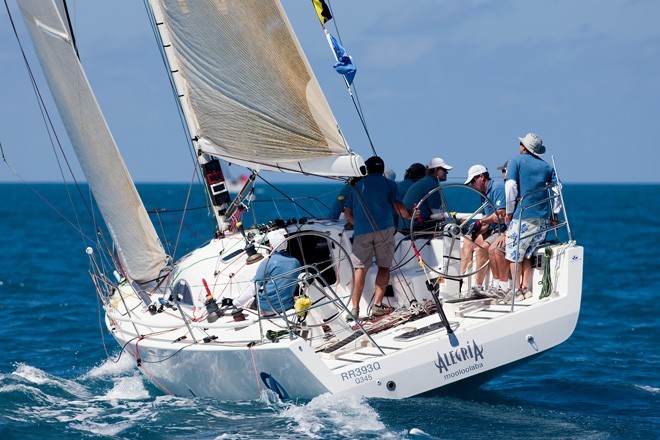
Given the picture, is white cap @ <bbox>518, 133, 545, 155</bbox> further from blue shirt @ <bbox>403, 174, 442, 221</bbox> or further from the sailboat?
blue shirt @ <bbox>403, 174, 442, 221</bbox>

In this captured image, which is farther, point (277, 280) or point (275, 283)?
point (277, 280)

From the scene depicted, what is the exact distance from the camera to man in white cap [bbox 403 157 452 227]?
448 inches

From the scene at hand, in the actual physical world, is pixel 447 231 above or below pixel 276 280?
above

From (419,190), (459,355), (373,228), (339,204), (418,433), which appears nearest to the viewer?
(418,433)

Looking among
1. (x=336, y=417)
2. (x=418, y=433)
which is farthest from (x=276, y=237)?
(x=418, y=433)

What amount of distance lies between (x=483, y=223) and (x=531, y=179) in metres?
1.00

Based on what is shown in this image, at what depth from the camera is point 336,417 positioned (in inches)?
361

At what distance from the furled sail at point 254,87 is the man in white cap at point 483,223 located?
150 cm

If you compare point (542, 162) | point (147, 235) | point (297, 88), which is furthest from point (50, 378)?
point (542, 162)

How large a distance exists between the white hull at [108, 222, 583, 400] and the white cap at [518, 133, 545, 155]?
100cm

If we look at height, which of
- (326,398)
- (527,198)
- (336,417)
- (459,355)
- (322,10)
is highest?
(322,10)

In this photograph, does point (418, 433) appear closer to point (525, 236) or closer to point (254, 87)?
point (525, 236)

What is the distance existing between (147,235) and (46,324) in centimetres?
587

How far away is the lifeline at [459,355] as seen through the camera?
30.9 ft
